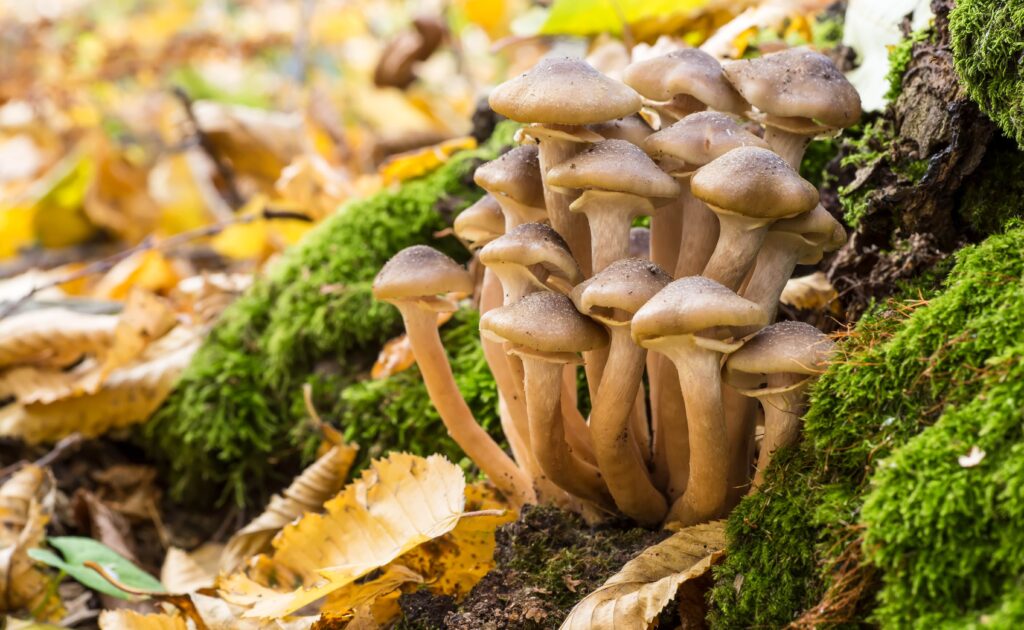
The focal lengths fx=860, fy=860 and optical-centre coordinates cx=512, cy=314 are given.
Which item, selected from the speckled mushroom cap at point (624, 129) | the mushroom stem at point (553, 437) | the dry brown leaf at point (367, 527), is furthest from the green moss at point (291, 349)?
the speckled mushroom cap at point (624, 129)

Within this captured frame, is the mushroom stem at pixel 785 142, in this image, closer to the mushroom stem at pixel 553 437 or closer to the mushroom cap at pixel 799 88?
the mushroom cap at pixel 799 88

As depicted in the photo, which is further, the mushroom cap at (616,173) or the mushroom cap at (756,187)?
the mushroom cap at (616,173)

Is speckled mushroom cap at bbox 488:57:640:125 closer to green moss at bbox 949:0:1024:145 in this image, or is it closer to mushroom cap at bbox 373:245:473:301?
mushroom cap at bbox 373:245:473:301

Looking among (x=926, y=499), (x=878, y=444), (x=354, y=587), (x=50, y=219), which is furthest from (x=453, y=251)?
(x=50, y=219)

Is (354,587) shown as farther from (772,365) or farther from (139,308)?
(139,308)

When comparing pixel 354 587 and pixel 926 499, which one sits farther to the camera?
pixel 354 587

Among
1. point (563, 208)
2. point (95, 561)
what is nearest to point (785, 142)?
point (563, 208)

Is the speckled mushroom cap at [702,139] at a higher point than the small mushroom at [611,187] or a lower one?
higher
